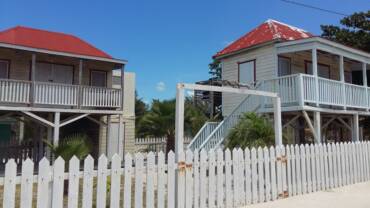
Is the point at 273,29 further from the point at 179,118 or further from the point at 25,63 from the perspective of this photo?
the point at 25,63

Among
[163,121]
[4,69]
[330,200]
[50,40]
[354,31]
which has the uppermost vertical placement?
[354,31]

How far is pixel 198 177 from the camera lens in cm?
719

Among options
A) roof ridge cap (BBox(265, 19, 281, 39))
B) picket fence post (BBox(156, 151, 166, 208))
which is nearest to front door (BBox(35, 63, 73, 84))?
roof ridge cap (BBox(265, 19, 281, 39))

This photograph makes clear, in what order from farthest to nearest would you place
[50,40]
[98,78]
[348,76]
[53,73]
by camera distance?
[98,78], [50,40], [348,76], [53,73]

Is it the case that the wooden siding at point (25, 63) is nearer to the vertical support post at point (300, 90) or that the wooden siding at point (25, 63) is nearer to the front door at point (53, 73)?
the front door at point (53, 73)

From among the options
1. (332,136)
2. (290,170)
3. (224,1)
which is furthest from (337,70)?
(290,170)

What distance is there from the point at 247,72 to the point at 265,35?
6.50 feet

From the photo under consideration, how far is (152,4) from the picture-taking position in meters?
17.5

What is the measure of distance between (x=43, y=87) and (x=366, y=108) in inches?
602

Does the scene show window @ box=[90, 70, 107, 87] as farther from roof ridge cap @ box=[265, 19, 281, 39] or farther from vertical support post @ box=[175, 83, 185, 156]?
vertical support post @ box=[175, 83, 185, 156]

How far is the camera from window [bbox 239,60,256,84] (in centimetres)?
1778

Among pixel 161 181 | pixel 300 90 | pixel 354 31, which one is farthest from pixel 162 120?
pixel 354 31

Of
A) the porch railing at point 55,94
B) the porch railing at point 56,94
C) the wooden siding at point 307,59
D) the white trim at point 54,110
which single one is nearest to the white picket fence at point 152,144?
the white trim at point 54,110

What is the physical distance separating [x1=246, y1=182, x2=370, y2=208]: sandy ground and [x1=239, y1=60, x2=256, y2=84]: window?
8.58 metres
